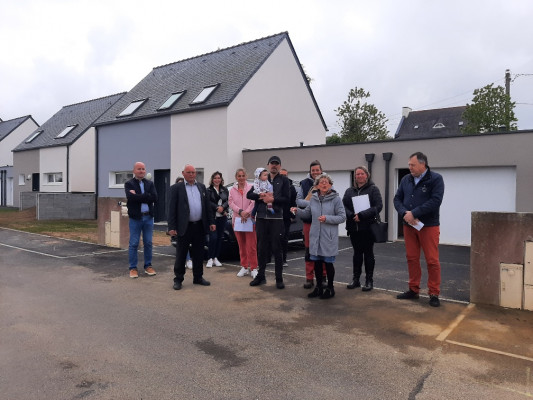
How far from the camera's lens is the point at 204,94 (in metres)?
17.7

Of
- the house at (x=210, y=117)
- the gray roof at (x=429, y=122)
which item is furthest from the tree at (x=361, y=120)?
the gray roof at (x=429, y=122)

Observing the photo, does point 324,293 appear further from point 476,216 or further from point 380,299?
point 476,216

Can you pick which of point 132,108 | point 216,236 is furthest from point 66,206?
point 216,236

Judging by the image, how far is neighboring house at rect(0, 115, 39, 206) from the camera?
33375 millimetres

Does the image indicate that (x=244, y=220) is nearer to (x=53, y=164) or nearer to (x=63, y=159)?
(x=63, y=159)

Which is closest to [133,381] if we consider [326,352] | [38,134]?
[326,352]

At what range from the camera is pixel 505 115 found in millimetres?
19250

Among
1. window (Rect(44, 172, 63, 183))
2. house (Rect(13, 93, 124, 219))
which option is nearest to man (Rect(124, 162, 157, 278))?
house (Rect(13, 93, 124, 219))

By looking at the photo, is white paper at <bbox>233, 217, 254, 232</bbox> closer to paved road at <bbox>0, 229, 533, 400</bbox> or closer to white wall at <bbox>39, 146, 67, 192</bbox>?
paved road at <bbox>0, 229, 533, 400</bbox>

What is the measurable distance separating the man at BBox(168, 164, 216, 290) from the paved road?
0.36 m

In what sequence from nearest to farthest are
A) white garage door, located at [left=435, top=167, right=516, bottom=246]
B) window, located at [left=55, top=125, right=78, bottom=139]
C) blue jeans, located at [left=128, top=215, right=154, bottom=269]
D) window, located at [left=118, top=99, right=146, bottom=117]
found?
blue jeans, located at [left=128, top=215, right=154, bottom=269] < white garage door, located at [left=435, top=167, right=516, bottom=246] < window, located at [left=118, top=99, right=146, bottom=117] < window, located at [left=55, top=125, right=78, bottom=139]

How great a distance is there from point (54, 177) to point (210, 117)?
1500cm

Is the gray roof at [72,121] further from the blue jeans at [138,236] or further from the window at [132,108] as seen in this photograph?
the blue jeans at [138,236]

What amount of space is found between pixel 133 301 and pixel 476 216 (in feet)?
15.4
